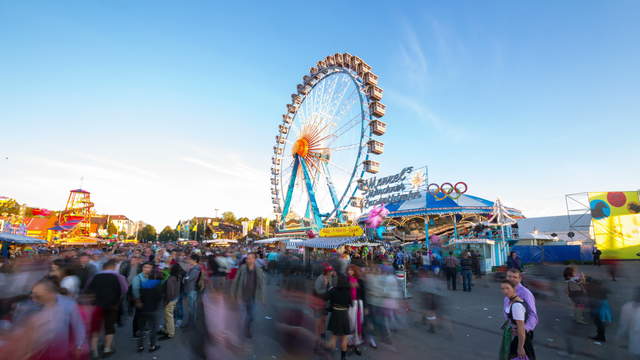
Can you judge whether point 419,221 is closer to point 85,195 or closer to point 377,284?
point 377,284

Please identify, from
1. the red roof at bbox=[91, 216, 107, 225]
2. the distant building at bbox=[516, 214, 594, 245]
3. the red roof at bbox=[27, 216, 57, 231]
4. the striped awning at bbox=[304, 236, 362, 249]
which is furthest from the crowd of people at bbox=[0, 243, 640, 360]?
the red roof at bbox=[91, 216, 107, 225]

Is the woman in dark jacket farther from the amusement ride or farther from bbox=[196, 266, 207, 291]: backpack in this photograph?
the amusement ride

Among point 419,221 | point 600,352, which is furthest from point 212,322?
point 419,221

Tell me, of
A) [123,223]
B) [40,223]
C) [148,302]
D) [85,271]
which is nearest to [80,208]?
[40,223]

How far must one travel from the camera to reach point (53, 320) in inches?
131

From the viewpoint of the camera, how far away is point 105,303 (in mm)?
5504

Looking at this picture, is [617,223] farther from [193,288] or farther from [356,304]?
[193,288]

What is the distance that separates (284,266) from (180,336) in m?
7.99

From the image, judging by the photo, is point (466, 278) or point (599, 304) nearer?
point (599, 304)

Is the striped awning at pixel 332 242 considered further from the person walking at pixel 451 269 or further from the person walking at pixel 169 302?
the person walking at pixel 169 302

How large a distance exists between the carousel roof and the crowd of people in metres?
23.6

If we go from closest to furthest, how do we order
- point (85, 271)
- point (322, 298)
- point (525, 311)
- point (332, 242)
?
1. point (525, 311)
2. point (322, 298)
3. point (85, 271)
4. point (332, 242)

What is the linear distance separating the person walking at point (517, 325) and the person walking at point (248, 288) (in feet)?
13.9

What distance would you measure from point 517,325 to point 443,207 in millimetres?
28631
